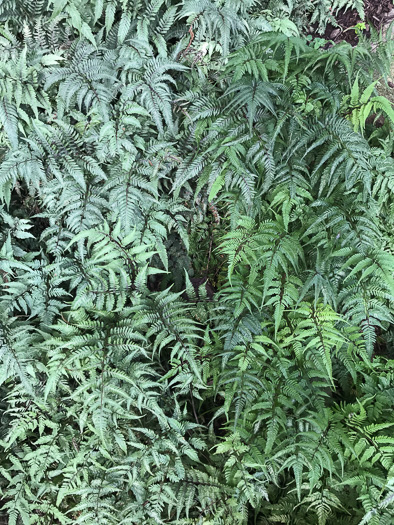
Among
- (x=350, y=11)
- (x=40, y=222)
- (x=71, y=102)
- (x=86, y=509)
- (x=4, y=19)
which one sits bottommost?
(x=86, y=509)

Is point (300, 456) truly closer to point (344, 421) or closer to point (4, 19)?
point (344, 421)

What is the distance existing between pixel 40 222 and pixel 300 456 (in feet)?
9.93

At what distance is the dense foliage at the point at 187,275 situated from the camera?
293 cm

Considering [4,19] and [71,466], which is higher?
[4,19]

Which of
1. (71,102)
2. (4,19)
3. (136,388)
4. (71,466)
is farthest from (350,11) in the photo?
(71,466)

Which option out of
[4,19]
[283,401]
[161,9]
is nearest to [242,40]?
[161,9]

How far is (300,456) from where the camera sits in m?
2.77

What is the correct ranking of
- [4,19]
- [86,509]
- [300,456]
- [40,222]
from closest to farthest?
[300,456] → [86,509] → [4,19] → [40,222]

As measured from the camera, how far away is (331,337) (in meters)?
2.96

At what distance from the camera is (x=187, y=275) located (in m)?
3.22

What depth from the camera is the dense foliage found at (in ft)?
9.62

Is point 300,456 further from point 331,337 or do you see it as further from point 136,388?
point 136,388

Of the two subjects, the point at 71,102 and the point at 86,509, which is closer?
the point at 86,509

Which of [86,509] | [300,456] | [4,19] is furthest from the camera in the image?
[4,19]
